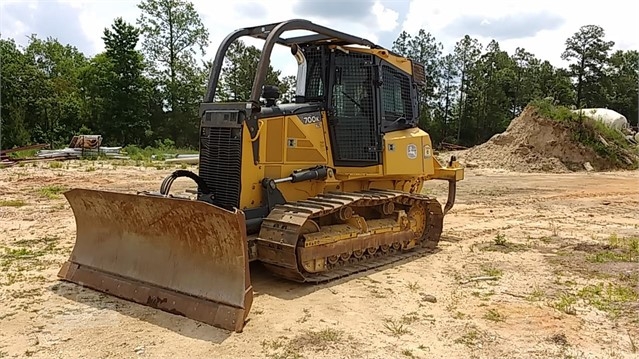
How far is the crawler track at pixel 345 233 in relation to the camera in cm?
622

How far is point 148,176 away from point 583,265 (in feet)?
50.0

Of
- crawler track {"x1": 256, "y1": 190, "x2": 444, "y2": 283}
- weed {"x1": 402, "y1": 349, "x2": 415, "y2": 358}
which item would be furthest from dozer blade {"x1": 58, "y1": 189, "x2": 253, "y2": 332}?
weed {"x1": 402, "y1": 349, "x2": 415, "y2": 358}

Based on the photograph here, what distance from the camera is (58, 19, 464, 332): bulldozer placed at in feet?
18.2

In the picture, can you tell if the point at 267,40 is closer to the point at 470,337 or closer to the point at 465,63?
the point at 470,337

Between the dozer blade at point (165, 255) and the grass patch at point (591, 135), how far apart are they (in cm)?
2379

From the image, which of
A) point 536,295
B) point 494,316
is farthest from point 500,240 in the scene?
point 494,316

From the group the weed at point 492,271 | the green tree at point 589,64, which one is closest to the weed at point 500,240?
the weed at point 492,271

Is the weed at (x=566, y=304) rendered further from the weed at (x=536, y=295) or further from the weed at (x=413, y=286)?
the weed at (x=413, y=286)

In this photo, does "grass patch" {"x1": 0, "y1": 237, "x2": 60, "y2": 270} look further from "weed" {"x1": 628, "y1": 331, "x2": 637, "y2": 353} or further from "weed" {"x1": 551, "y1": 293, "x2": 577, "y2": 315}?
"weed" {"x1": 628, "y1": 331, "x2": 637, "y2": 353}

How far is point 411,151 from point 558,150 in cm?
1967

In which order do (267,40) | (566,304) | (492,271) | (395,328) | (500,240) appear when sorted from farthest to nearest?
1. (500,240)
2. (492,271)
3. (267,40)
4. (566,304)
5. (395,328)

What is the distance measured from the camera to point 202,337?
491cm

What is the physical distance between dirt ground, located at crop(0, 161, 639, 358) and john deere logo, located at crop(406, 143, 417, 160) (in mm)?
1471

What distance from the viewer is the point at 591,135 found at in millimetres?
26234
